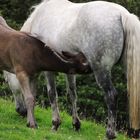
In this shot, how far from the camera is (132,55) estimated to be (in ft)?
29.1

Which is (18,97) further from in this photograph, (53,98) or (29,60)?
(29,60)

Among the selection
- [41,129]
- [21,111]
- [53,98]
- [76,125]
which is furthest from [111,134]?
[21,111]

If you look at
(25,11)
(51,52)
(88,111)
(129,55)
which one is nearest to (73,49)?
(51,52)

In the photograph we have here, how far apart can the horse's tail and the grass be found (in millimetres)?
1317

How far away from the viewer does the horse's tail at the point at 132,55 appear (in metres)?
8.69

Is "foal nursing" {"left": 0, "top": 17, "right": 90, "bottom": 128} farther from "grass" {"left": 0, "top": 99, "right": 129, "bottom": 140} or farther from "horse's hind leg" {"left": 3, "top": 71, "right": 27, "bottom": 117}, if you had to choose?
"horse's hind leg" {"left": 3, "top": 71, "right": 27, "bottom": 117}

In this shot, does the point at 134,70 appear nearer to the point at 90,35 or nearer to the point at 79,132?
the point at 90,35

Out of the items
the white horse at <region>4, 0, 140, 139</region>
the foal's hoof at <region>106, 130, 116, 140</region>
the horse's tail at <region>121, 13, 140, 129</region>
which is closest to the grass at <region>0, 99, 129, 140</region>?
the foal's hoof at <region>106, 130, 116, 140</region>

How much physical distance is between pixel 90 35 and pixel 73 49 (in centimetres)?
55

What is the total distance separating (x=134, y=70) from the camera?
8.82 metres

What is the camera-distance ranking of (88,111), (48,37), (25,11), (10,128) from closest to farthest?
(10,128), (48,37), (88,111), (25,11)

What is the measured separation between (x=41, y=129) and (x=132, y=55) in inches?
87.1

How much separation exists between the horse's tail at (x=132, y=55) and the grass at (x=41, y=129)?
1.32 metres

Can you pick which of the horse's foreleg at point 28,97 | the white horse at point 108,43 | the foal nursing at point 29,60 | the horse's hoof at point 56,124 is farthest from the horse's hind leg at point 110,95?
the horse's hoof at point 56,124
